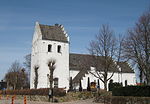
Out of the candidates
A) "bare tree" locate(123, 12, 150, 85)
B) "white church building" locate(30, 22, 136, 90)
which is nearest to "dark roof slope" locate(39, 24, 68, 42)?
"white church building" locate(30, 22, 136, 90)

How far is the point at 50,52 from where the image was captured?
52406 millimetres

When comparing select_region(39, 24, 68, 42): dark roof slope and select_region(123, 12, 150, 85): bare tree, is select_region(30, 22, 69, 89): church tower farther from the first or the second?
select_region(123, 12, 150, 85): bare tree

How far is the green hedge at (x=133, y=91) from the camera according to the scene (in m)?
23.4

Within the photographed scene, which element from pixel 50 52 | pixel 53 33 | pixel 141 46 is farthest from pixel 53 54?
pixel 141 46

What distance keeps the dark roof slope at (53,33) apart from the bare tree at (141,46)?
23.3 meters

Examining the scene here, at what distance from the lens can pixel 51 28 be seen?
54.7 meters

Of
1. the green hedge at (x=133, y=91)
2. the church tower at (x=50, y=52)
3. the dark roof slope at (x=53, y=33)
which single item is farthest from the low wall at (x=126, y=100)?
the dark roof slope at (x=53, y=33)

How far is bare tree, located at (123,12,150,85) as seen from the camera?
1157 inches

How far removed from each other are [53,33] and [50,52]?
4.57 meters

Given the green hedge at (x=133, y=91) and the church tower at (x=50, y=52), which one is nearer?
the green hedge at (x=133, y=91)

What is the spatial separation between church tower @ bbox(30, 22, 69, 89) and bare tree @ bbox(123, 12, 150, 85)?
74.8ft

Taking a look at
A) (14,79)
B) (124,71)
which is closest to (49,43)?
(124,71)

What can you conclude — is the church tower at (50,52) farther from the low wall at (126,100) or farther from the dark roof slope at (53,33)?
the low wall at (126,100)

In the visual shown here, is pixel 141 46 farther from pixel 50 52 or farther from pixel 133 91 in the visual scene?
pixel 50 52
